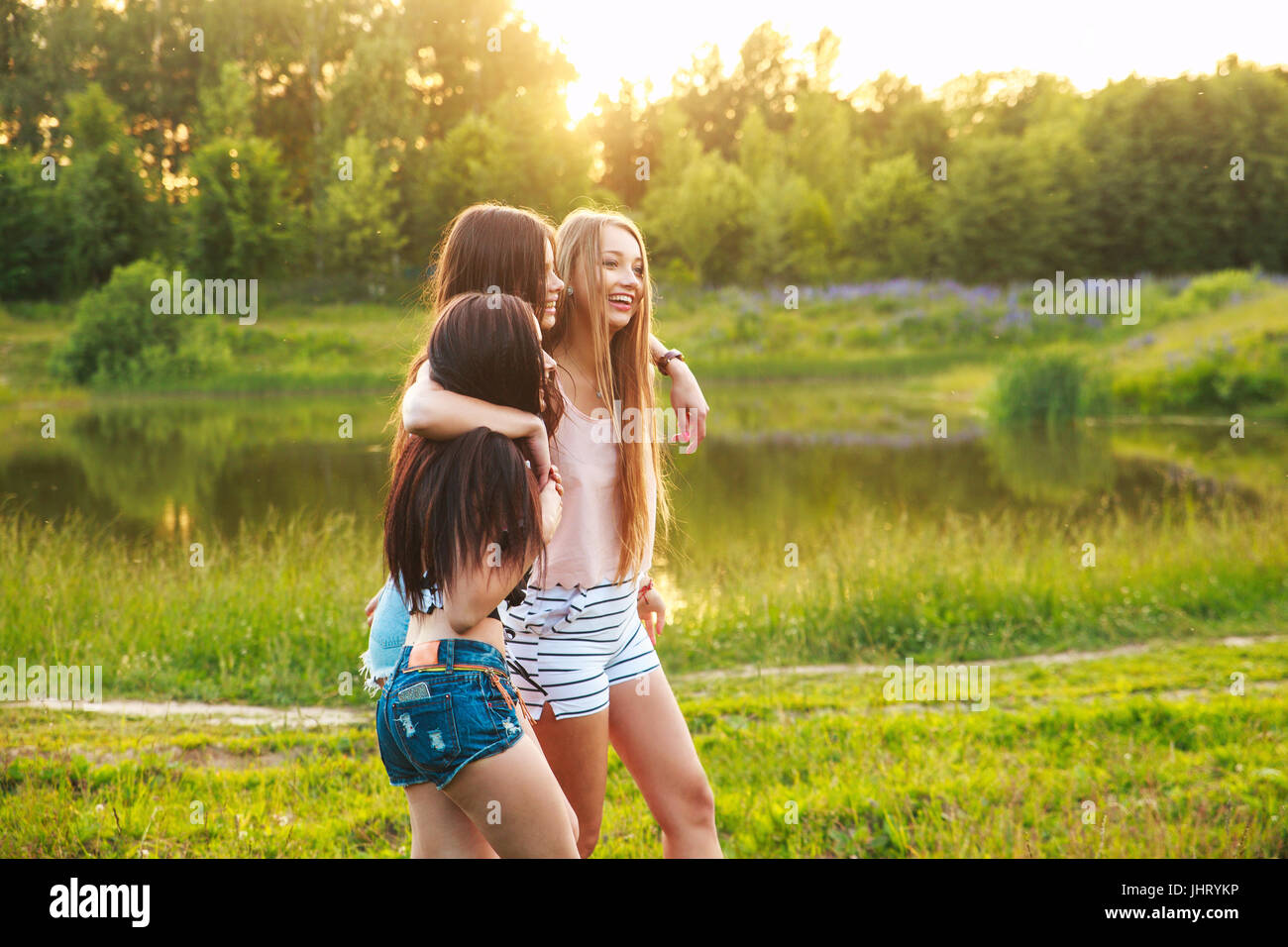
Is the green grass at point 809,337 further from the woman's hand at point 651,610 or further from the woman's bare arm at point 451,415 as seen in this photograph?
the woman's bare arm at point 451,415

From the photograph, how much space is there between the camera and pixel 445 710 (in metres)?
1.78

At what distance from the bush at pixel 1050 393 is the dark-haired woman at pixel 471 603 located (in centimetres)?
2044

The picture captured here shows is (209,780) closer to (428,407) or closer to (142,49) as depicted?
(428,407)

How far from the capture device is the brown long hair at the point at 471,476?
1.80 m

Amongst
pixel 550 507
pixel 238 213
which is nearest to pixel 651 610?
pixel 550 507

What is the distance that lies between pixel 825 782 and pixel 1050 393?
18.8m

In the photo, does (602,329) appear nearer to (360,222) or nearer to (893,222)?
(360,222)

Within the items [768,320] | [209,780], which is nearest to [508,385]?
[209,780]

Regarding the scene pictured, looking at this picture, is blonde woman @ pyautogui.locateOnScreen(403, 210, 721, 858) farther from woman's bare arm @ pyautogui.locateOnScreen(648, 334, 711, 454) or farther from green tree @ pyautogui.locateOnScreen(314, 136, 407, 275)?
green tree @ pyautogui.locateOnScreen(314, 136, 407, 275)

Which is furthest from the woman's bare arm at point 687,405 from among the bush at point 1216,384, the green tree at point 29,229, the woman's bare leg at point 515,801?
the green tree at point 29,229

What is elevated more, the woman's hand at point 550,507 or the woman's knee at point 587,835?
the woman's hand at point 550,507

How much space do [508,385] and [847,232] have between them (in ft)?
115

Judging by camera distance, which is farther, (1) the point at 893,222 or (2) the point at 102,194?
(1) the point at 893,222
